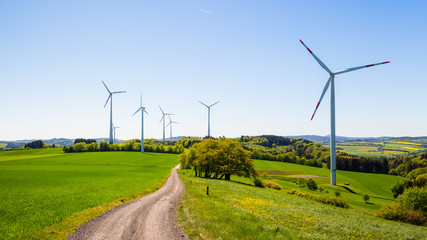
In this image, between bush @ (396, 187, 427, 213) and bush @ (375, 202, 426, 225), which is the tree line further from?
bush @ (375, 202, 426, 225)

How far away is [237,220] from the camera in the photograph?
18.6 m

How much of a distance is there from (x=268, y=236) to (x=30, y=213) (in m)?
22.2

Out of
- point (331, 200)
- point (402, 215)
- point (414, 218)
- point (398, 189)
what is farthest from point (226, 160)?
point (398, 189)

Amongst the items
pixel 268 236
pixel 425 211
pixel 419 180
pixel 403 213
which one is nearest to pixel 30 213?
pixel 268 236

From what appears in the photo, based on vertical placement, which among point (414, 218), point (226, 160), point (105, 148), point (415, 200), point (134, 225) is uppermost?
point (134, 225)

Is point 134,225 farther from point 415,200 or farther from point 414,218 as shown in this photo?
point 415,200

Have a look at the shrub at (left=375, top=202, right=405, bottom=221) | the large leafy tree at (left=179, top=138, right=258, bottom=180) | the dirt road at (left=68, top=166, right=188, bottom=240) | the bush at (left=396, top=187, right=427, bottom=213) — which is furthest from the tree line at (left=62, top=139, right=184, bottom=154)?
the dirt road at (left=68, top=166, right=188, bottom=240)

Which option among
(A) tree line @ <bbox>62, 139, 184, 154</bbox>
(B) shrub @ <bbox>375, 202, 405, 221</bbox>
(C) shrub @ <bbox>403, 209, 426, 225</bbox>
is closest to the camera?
(C) shrub @ <bbox>403, 209, 426, 225</bbox>

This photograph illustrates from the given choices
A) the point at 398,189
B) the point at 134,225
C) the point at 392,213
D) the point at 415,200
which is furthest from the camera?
the point at 398,189

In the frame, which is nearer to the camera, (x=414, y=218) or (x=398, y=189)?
(x=414, y=218)

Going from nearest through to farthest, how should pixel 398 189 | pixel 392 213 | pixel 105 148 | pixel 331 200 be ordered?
pixel 392 213 → pixel 331 200 → pixel 398 189 → pixel 105 148

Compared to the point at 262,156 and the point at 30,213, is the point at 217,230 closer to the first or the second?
the point at 30,213

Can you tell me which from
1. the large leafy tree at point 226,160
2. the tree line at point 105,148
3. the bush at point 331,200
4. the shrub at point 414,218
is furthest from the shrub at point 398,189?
the tree line at point 105,148

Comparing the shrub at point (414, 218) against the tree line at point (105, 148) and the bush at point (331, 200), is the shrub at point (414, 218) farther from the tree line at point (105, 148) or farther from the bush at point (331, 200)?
the tree line at point (105, 148)
